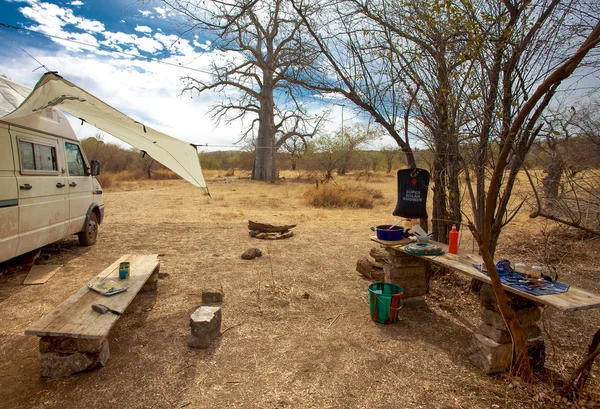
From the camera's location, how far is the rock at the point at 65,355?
272 centimetres

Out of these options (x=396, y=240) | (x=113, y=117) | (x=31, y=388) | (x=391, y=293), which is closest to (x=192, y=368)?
(x=31, y=388)

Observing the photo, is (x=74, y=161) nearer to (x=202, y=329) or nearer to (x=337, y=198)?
(x=202, y=329)

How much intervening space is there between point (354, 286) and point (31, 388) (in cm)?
358

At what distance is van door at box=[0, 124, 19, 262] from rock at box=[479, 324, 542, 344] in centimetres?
518

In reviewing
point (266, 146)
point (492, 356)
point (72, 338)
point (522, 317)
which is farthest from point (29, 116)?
point (266, 146)

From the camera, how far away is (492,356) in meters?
2.79

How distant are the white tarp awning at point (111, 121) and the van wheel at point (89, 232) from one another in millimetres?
2676

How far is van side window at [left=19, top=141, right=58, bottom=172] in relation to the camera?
4742 millimetres

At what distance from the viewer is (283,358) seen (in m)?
3.10

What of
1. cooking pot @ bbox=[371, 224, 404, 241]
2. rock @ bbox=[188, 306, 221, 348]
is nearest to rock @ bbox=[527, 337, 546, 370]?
cooking pot @ bbox=[371, 224, 404, 241]

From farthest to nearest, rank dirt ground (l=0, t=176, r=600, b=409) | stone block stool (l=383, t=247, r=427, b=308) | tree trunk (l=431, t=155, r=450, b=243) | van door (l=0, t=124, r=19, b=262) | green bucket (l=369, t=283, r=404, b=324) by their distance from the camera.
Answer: tree trunk (l=431, t=155, r=450, b=243)
van door (l=0, t=124, r=19, b=262)
stone block stool (l=383, t=247, r=427, b=308)
green bucket (l=369, t=283, r=404, b=324)
dirt ground (l=0, t=176, r=600, b=409)

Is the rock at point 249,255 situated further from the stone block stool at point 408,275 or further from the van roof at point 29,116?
the van roof at point 29,116

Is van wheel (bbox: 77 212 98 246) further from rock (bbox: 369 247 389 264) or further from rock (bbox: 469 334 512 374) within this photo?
rock (bbox: 469 334 512 374)

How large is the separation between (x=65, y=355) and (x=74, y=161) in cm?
449
